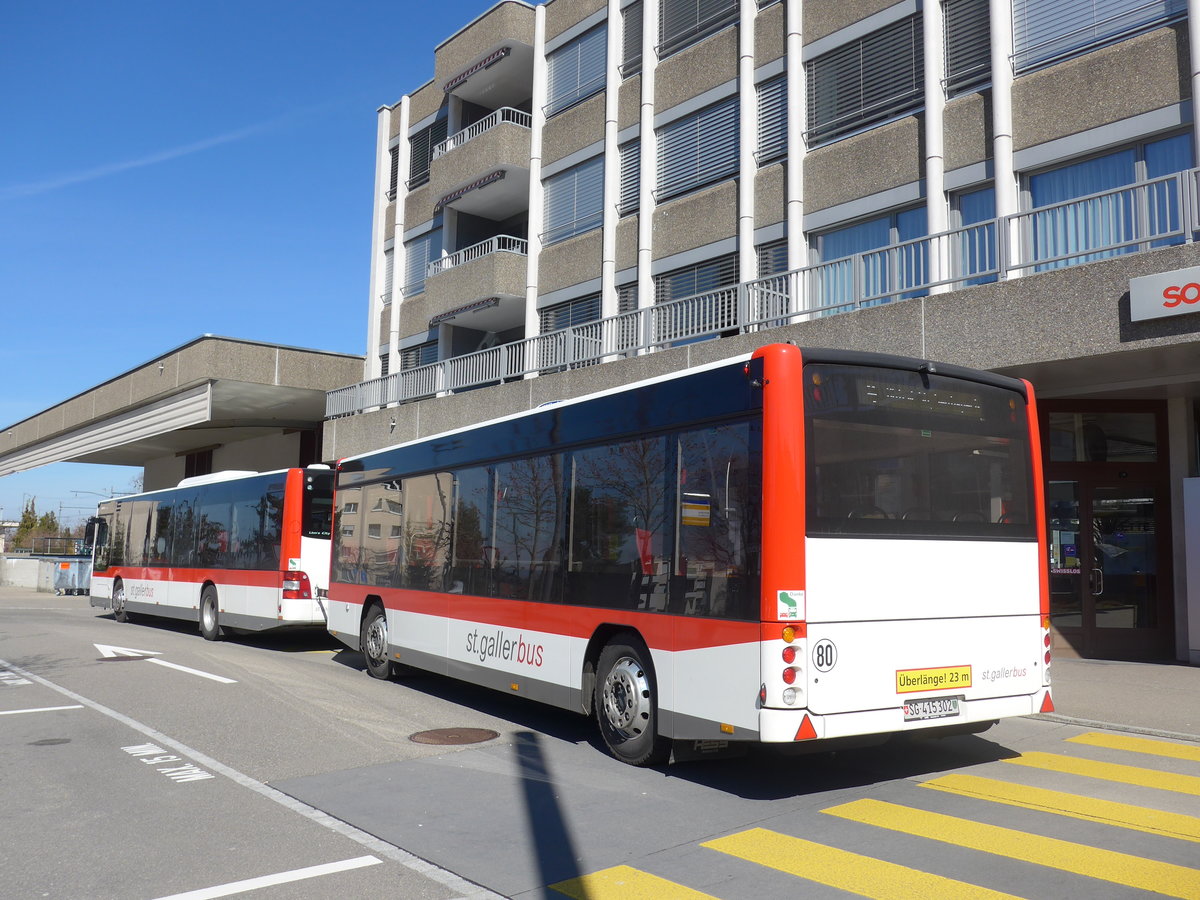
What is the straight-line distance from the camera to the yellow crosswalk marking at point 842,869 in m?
4.84

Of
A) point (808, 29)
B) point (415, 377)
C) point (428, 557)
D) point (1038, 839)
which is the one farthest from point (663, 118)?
point (1038, 839)

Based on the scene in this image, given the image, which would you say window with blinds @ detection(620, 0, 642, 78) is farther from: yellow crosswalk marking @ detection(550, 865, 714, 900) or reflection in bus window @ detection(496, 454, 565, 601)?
yellow crosswalk marking @ detection(550, 865, 714, 900)

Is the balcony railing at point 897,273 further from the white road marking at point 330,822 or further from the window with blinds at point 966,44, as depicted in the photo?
the white road marking at point 330,822

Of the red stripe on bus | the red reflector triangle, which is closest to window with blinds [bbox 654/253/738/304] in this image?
the red stripe on bus

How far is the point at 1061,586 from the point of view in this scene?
14.6 metres

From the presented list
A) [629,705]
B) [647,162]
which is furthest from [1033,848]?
[647,162]

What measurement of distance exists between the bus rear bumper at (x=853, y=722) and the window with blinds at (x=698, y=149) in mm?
15181

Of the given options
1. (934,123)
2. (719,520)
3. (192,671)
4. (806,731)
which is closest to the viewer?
(806,731)

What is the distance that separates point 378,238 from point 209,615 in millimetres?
17020

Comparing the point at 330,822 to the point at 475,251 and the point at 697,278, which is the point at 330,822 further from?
the point at 475,251

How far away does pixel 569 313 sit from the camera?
24.6m

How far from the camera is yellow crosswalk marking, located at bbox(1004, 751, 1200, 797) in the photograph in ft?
22.8

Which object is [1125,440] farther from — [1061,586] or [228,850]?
[228,850]

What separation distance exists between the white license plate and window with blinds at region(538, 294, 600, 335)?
17.0 m
